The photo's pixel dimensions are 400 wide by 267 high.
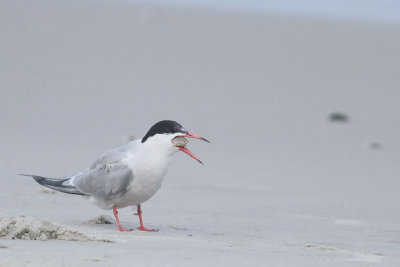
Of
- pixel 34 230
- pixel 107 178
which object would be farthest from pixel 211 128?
pixel 34 230

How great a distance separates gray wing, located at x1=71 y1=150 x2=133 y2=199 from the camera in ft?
16.4

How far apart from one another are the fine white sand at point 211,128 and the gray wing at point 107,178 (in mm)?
185

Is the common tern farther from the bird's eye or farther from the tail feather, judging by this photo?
the tail feather

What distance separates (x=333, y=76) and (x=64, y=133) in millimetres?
4851

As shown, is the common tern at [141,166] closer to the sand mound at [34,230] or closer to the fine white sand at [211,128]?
the fine white sand at [211,128]

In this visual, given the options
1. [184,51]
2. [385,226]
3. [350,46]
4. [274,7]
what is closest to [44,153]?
[385,226]

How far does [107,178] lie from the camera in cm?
506

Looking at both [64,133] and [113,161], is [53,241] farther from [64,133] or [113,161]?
[64,133]

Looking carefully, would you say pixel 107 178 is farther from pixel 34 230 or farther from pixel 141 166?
pixel 34 230

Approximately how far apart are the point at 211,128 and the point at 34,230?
5.51m

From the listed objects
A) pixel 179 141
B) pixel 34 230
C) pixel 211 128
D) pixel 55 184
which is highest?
pixel 211 128

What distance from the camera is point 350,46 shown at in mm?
14156

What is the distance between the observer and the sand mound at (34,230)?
4094mm

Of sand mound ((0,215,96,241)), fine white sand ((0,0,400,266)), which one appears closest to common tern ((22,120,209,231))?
fine white sand ((0,0,400,266))
